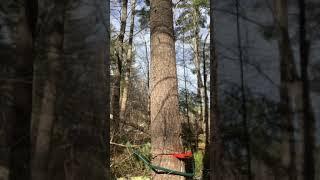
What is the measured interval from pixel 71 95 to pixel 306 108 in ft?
1.45

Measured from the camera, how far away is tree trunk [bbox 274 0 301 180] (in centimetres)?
76

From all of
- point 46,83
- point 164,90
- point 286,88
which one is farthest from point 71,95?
point 164,90

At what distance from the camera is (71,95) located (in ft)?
2.75

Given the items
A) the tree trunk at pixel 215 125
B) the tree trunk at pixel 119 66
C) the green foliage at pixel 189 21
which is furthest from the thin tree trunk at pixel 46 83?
the green foliage at pixel 189 21

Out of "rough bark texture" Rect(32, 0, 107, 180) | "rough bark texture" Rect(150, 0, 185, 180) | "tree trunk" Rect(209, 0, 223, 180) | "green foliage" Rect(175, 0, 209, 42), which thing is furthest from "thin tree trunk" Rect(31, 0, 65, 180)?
"green foliage" Rect(175, 0, 209, 42)

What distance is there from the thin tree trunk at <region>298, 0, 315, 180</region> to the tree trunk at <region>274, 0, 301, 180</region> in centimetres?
2

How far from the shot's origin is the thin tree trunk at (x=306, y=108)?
0.75 m

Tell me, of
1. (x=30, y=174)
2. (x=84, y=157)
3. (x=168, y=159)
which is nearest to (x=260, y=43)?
(x=84, y=157)

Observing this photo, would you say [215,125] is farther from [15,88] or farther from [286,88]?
[15,88]

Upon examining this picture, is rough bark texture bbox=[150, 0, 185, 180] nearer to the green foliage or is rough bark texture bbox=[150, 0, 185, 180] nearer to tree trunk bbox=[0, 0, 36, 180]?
tree trunk bbox=[0, 0, 36, 180]

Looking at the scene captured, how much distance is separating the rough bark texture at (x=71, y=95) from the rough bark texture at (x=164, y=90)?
11.3 ft

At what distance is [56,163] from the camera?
823mm

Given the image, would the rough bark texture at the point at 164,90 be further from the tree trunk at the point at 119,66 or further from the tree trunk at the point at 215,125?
the tree trunk at the point at 215,125

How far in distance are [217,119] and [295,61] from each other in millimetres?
180
